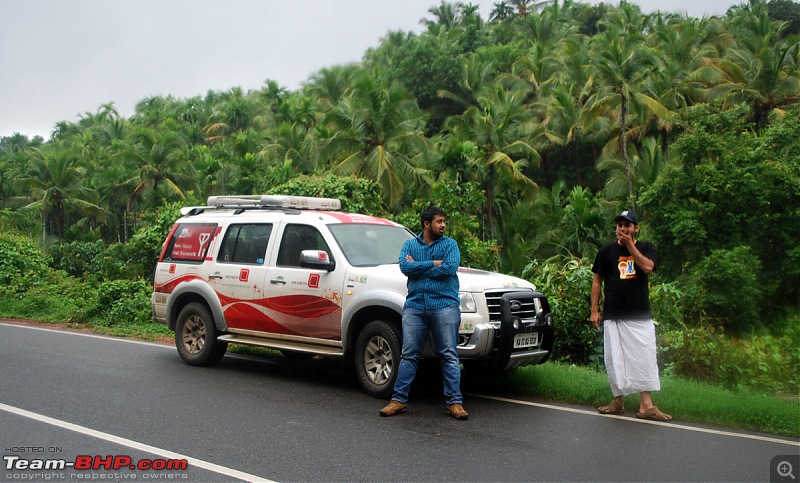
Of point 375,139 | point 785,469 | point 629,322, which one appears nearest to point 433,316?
point 629,322

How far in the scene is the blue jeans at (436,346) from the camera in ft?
23.4

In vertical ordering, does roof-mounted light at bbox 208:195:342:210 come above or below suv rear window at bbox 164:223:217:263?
above

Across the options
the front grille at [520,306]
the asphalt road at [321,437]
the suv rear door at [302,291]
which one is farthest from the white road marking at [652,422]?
the suv rear door at [302,291]

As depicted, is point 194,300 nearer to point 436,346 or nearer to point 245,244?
point 245,244

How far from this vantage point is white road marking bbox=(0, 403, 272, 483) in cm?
530

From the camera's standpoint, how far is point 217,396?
26.0 ft

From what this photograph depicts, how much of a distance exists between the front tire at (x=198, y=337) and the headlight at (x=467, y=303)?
3581 mm

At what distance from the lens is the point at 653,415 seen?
7023 mm

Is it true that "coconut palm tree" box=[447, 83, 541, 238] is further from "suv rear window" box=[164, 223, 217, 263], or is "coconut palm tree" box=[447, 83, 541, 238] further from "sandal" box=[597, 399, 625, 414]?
"sandal" box=[597, 399, 625, 414]

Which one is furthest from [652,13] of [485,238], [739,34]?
[485,238]

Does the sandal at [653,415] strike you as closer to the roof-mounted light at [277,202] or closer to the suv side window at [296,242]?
the suv side window at [296,242]

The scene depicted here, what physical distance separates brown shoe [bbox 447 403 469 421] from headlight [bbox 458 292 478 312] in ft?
3.23

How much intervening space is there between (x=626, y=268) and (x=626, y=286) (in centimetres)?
17

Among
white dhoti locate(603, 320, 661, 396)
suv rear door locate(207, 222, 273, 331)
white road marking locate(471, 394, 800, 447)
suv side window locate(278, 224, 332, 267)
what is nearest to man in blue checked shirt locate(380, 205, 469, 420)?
white road marking locate(471, 394, 800, 447)
